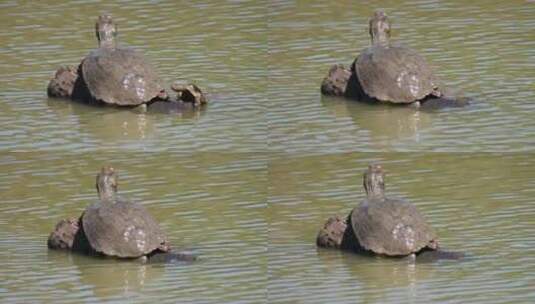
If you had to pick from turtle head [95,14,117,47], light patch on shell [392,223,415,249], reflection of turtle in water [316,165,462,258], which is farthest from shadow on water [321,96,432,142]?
light patch on shell [392,223,415,249]

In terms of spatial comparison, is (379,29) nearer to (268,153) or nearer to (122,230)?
(268,153)

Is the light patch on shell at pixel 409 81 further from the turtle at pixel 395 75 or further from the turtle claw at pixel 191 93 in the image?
the turtle claw at pixel 191 93

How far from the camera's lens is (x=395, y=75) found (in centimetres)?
1892

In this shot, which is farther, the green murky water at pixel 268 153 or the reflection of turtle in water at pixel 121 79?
the reflection of turtle in water at pixel 121 79

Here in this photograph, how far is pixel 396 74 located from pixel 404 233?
3.83 m

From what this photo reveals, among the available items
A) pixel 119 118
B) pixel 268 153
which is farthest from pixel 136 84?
pixel 268 153

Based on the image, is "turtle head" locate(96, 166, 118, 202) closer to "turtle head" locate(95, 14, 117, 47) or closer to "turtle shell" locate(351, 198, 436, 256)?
"turtle shell" locate(351, 198, 436, 256)

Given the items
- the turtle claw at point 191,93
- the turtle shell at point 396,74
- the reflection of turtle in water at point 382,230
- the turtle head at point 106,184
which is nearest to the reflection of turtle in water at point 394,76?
the turtle shell at point 396,74

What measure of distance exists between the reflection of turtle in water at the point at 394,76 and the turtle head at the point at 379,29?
197 millimetres

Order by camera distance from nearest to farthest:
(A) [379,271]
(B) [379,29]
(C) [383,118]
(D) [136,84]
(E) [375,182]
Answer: (A) [379,271] < (E) [375,182] < (C) [383,118] < (D) [136,84] < (B) [379,29]

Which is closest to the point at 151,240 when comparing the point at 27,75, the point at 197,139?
the point at 197,139

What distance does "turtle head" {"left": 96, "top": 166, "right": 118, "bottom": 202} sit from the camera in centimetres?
1585

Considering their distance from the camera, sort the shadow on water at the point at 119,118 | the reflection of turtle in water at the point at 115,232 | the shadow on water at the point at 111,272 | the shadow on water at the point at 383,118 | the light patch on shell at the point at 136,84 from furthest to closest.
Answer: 1. the light patch on shell at the point at 136,84
2. the shadow on water at the point at 119,118
3. the shadow on water at the point at 383,118
4. the reflection of turtle in water at the point at 115,232
5. the shadow on water at the point at 111,272

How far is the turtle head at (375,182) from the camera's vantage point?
52.0ft
